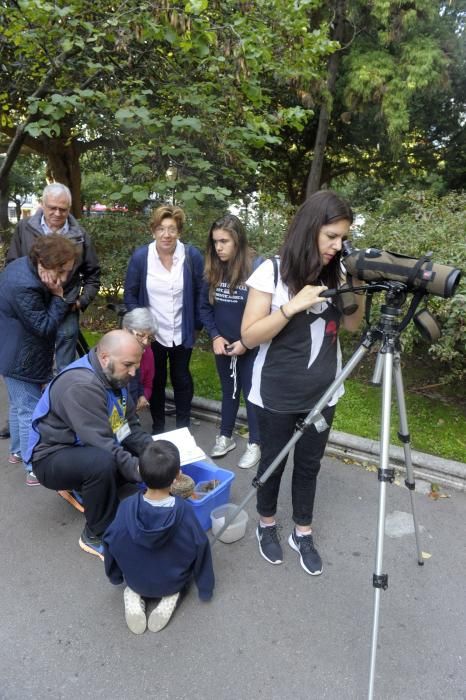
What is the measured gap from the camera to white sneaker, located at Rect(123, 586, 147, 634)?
2.16 meters

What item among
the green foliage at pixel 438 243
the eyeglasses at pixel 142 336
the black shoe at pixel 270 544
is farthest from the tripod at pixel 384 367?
the green foliage at pixel 438 243

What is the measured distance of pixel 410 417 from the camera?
410 centimetres

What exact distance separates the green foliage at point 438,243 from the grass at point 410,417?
306 millimetres

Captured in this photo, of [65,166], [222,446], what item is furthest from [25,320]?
[65,166]

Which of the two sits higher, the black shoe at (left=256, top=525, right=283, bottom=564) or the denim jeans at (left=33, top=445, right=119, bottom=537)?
the denim jeans at (left=33, top=445, right=119, bottom=537)

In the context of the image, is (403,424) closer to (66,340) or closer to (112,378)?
(112,378)

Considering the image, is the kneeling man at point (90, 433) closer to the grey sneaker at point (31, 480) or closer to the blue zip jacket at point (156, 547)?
the blue zip jacket at point (156, 547)

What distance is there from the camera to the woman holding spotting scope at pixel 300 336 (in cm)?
194

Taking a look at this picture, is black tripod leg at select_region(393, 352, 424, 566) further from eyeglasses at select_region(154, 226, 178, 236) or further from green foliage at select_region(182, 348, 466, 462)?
eyeglasses at select_region(154, 226, 178, 236)

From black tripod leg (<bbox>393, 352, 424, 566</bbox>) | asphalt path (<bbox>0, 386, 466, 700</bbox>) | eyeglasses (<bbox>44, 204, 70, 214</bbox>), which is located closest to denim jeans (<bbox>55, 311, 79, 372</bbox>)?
eyeglasses (<bbox>44, 204, 70, 214</bbox>)

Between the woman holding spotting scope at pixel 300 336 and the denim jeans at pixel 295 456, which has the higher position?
the woman holding spotting scope at pixel 300 336

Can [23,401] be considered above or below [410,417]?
above

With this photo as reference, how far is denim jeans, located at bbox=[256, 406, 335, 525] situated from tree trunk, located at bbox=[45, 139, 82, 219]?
858 cm

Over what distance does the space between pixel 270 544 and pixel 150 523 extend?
2.77ft
